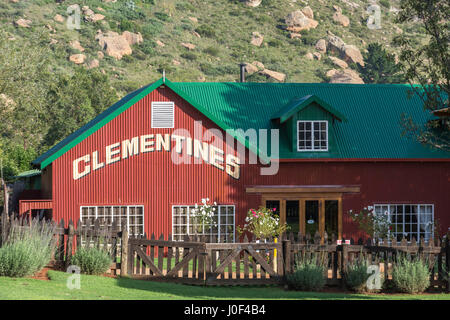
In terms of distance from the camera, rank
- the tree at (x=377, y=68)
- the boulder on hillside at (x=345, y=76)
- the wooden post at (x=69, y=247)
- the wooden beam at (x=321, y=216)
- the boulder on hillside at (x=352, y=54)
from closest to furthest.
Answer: the wooden post at (x=69, y=247), the wooden beam at (x=321, y=216), the tree at (x=377, y=68), the boulder on hillside at (x=345, y=76), the boulder on hillside at (x=352, y=54)

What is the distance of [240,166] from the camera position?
89.8 feet

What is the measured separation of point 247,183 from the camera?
27.4 metres

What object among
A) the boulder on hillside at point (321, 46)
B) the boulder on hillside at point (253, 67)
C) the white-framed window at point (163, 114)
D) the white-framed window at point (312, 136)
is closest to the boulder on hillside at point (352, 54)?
the boulder on hillside at point (321, 46)

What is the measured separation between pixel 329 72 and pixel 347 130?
7198cm

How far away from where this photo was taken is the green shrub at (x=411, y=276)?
57.5ft

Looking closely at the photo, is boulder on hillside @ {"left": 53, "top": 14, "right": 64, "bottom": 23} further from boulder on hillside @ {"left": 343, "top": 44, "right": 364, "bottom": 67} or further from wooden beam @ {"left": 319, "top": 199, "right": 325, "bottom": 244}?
wooden beam @ {"left": 319, "top": 199, "right": 325, "bottom": 244}

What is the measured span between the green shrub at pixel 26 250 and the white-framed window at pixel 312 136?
12164mm

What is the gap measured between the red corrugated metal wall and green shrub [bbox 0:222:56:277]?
6979 millimetres

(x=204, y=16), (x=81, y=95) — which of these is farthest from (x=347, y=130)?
(x=204, y=16)

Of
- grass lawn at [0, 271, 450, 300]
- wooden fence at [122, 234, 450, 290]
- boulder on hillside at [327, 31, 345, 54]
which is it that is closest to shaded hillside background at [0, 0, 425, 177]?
boulder on hillside at [327, 31, 345, 54]

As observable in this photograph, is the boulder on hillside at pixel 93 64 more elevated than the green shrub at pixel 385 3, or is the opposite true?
the green shrub at pixel 385 3

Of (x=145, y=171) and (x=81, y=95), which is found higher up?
(x=81, y=95)

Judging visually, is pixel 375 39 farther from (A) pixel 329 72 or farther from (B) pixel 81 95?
(B) pixel 81 95

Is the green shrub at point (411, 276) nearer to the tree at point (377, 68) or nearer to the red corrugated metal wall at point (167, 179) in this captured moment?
the red corrugated metal wall at point (167, 179)
